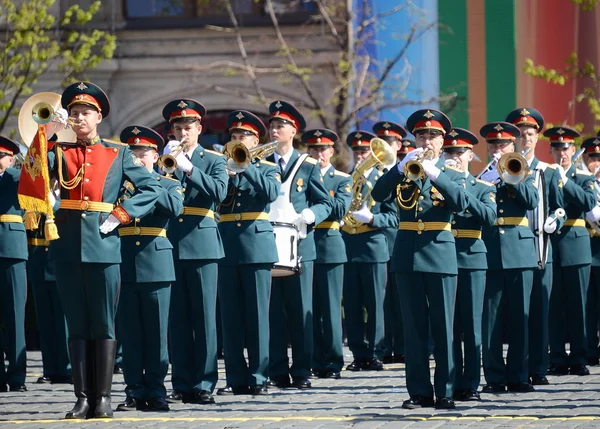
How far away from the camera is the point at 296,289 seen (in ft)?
45.7

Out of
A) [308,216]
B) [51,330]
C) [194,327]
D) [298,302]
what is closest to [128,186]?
[194,327]

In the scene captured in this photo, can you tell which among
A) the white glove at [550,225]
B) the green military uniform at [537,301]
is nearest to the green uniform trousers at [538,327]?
the green military uniform at [537,301]

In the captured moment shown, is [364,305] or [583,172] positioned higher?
[583,172]

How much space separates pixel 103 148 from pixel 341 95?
491 inches

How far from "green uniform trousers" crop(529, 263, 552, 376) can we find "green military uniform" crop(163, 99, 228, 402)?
2.81 metres

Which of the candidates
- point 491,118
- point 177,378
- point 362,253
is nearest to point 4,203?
point 177,378

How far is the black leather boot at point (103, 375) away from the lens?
11.2 meters

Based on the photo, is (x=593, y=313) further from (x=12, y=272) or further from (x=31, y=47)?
(x=31, y=47)

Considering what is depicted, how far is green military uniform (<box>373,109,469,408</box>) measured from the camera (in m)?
11.5

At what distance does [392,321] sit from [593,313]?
83.8 inches

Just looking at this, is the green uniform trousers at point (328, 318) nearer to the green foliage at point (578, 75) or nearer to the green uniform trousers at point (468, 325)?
the green uniform trousers at point (468, 325)

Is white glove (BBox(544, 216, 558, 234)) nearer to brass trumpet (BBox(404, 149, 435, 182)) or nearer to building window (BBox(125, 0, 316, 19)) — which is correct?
brass trumpet (BBox(404, 149, 435, 182))

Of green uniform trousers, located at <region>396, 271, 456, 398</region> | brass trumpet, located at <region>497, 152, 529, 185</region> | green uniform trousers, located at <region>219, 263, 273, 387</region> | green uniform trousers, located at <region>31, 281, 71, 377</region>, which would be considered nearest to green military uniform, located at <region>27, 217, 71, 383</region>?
green uniform trousers, located at <region>31, 281, 71, 377</region>

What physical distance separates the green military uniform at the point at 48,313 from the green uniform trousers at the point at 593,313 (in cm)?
491
